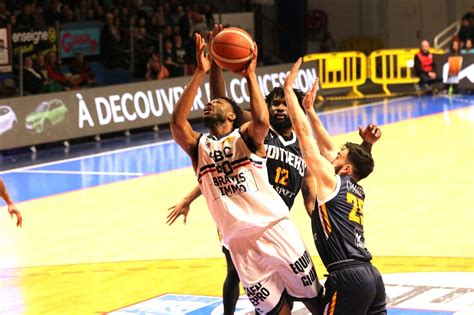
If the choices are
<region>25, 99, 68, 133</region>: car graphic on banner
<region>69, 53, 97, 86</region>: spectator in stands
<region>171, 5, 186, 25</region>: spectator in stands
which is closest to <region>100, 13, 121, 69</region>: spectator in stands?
<region>69, 53, 97, 86</region>: spectator in stands

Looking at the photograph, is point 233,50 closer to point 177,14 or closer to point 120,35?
point 120,35

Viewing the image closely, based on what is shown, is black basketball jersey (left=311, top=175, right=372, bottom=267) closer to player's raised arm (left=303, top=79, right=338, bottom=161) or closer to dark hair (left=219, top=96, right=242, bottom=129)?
player's raised arm (left=303, top=79, right=338, bottom=161)

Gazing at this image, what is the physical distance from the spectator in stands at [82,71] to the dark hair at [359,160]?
18.0 metres

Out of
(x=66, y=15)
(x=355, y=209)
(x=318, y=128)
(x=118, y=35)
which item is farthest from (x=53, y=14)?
(x=355, y=209)

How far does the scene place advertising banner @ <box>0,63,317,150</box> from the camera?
21719 millimetres

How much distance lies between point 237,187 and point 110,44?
20.5 meters

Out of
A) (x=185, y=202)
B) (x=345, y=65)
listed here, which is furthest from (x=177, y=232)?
(x=345, y=65)

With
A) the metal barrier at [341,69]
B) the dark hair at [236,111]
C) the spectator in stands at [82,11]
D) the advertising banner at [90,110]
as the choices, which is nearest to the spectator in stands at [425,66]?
the metal barrier at [341,69]

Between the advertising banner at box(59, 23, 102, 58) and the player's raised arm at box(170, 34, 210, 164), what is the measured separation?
19594 mm

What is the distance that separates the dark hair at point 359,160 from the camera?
763cm

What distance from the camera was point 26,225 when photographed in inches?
595

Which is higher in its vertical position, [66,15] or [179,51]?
[66,15]

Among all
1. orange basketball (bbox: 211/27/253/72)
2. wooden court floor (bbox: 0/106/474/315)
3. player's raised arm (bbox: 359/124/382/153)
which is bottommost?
wooden court floor (bbox: 0/106/474/315)

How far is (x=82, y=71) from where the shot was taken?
25.5 meters
